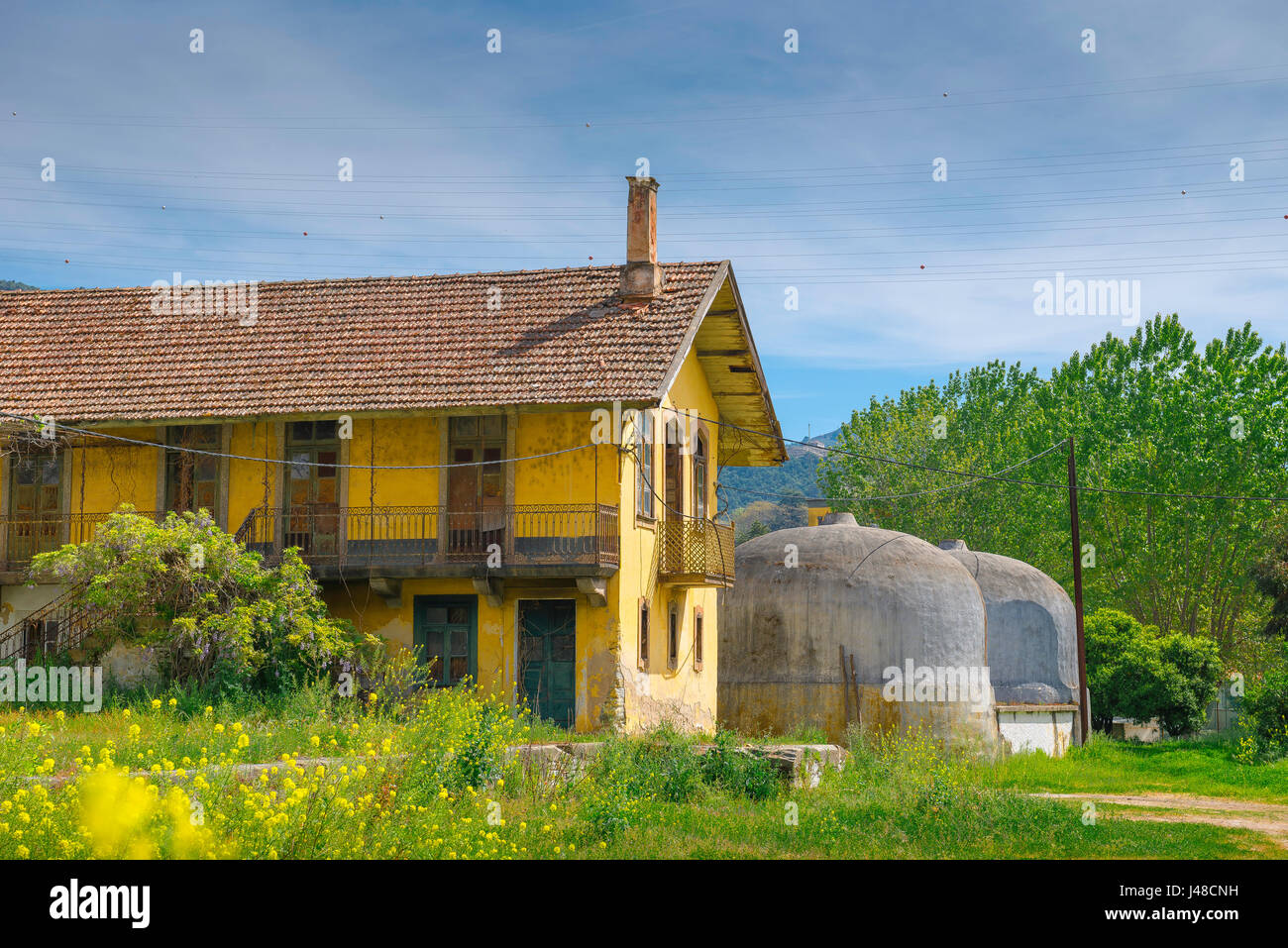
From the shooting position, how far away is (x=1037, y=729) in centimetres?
3531

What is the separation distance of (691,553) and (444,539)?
200 inches

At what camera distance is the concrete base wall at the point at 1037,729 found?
3356 cm

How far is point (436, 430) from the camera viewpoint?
2366 centimetres

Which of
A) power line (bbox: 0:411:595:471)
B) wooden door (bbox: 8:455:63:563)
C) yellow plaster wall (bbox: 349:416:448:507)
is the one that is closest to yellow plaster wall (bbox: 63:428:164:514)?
power line (bbox: 0:411:595:471)

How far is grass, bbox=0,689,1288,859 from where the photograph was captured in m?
9.85

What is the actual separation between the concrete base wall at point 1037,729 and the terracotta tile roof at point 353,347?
15.0 metres

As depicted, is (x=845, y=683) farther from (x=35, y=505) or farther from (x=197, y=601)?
(x=35, y=505)

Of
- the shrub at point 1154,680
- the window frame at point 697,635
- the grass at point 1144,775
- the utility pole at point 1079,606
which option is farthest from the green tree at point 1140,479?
the window frame at point 697,635

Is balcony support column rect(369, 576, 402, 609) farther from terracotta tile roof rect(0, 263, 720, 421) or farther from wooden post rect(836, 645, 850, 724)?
wooden post rect(836, 645, 850, 724)

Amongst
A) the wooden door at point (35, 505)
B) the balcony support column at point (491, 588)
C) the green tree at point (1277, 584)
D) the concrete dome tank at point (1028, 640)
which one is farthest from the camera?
the concrete dome tank at point (1028, 640)

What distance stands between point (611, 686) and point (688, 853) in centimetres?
867

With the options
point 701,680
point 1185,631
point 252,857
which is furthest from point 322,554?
point 1185,631

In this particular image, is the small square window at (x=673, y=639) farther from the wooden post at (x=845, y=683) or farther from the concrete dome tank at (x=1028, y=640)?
the concrete dome tank at (x=1028, y=640)

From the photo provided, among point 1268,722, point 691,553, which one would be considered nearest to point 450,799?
point 691,553
